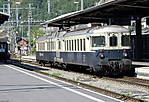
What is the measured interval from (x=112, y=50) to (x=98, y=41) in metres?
0.93

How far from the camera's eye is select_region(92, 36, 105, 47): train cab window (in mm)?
18891

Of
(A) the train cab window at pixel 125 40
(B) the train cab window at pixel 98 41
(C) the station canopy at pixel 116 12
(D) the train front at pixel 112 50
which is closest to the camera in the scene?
(D) the train front at pixel 112 50

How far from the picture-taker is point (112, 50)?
18.7 meters

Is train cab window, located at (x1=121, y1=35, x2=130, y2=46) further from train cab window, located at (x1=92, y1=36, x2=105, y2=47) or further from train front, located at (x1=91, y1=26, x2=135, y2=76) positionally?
train cab window, located at (x1=92, y1=36, x2=105, y2=47)

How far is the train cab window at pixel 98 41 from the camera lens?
62.0 feet

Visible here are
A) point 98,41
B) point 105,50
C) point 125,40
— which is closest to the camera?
point 105,50

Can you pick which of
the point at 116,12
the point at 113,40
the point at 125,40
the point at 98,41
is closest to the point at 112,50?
the point at 113,40

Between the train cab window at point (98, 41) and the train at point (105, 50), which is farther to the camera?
the train cab window at point (98, 41)

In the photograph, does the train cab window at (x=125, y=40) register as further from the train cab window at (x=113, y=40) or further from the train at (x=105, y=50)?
the train cab window at (x=113, y=40)

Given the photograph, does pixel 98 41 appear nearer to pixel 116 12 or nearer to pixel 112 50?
pixel 112 50

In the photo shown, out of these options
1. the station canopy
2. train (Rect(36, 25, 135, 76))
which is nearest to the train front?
train (Rect(36, 25, 135, 76))

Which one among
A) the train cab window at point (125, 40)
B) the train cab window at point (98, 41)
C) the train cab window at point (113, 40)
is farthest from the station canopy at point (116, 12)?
the train cab window at point (98, 41)

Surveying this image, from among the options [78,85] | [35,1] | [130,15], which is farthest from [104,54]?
[35,1]

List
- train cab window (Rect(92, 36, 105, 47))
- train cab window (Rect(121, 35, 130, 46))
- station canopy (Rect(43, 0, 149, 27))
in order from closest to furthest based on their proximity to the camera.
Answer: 1. train cab window (Rect(92, 36, 105, 47))
2. train cab window (Rect(121, 35, 130, 46))
3. station canopy (Rect(43, 0, 149, 27))
